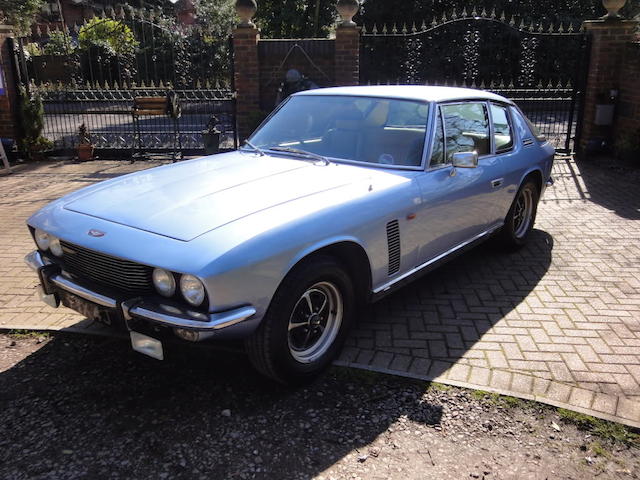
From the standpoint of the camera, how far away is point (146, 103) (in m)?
10.1

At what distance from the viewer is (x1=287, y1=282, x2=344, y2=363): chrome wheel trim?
310cm

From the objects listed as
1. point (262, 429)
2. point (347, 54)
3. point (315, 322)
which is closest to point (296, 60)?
point (347, 54)

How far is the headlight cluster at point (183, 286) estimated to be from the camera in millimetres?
2580

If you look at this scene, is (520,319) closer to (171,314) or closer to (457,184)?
(457,184)

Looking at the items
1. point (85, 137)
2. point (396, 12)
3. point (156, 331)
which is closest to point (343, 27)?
point (85, 137)

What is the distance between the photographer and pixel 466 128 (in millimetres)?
4355

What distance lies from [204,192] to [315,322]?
3.37 feet

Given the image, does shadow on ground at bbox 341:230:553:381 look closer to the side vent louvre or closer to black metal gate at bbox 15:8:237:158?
the side vent louvre

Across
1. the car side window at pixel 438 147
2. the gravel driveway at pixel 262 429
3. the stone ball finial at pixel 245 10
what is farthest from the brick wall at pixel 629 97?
the gravel driveway at pixel 262 429

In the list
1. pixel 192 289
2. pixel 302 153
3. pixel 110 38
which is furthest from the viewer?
pixel 110 38

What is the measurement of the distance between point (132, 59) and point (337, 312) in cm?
1810

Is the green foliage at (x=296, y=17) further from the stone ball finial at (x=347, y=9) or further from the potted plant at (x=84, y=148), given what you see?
the potted plant at (x=84, y=148)

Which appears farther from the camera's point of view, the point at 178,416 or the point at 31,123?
the point at 31,123

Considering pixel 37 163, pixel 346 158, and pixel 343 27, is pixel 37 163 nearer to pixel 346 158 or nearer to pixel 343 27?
pixel 343 27
